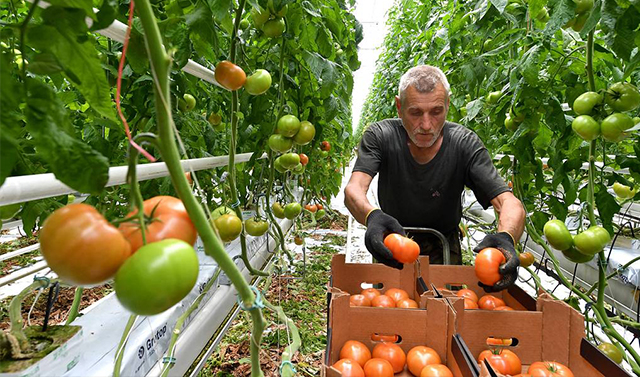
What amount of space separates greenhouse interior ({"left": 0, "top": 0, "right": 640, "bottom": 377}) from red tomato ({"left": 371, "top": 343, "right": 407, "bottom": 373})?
0.01 m

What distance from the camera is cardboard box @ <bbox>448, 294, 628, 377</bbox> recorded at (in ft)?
4.47

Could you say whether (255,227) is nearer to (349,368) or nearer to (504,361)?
(349,368)

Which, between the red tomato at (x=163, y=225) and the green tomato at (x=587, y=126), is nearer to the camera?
the red tomato at (x=163, y=225)

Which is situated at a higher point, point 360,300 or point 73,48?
point 73,48

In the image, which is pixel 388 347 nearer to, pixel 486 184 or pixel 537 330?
pixel 537 330

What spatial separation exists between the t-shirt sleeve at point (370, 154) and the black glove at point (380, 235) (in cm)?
58

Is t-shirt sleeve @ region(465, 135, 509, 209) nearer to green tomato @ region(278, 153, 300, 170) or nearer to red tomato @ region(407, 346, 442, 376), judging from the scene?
green tomato @ region(278, 153, 300, 170)

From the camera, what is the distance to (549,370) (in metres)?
1.29

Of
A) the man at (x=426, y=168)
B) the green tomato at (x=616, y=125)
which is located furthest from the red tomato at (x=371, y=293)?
the green tomato at (x=616, y=125)

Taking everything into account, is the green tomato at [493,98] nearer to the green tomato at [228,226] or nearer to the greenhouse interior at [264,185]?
the greenhouse interior at [264,185]

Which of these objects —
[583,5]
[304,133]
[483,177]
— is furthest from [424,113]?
[583,5]

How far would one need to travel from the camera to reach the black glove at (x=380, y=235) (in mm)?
1562

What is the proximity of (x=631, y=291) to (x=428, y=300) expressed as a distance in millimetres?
2157

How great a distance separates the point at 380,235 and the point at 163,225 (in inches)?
51.1
